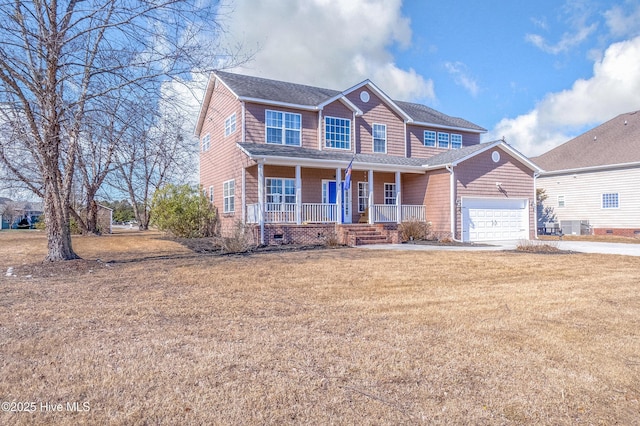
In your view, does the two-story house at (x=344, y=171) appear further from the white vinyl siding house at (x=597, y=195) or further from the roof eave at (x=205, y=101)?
the white vinyl siding house at (x=597, y=195)

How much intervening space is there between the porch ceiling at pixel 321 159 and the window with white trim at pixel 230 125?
206 centimetres

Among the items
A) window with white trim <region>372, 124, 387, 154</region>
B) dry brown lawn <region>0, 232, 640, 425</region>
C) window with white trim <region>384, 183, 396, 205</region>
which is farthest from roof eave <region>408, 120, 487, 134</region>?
dry brown lawn <region>0, 232, 640, 425</region>

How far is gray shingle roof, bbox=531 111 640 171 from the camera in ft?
72.1

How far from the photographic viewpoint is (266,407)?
263 cm

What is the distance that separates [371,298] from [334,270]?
8.88 feet

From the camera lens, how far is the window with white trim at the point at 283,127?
17438 millimetres

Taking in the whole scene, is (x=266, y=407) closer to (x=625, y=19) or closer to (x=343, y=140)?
(x=343, y=140)

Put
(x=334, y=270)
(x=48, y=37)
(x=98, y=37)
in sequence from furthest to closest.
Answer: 1. (x=98, y=37)
2. (x=334, y=270)
3. (x=48, y=37)

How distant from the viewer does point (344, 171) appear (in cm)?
1853

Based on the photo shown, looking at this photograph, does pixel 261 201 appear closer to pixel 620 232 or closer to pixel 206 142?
pixel 206 142

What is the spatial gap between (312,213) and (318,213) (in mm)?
264

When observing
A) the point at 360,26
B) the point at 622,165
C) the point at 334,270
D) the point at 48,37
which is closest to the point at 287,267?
the point at 334,270

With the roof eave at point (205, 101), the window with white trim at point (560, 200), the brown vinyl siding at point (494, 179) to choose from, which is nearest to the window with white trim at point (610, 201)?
the window with white trim at point (560, 200)

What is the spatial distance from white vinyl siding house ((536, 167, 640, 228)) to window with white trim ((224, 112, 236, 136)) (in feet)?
67.9
